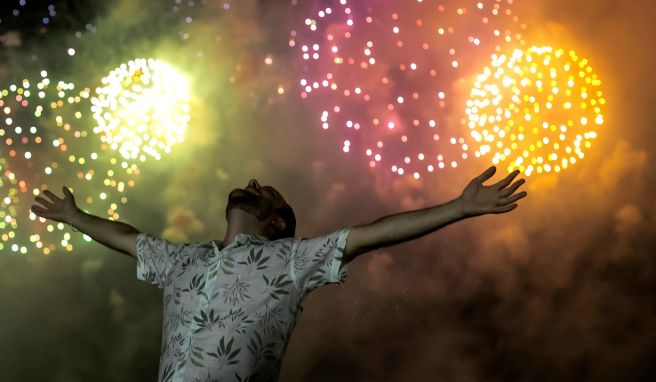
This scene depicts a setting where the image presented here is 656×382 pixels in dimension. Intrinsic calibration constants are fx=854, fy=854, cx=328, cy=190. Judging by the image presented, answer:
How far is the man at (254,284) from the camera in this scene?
240 centimetres

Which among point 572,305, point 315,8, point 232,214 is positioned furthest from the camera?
point 315,8

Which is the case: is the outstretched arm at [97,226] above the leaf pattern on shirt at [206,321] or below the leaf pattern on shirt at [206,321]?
above

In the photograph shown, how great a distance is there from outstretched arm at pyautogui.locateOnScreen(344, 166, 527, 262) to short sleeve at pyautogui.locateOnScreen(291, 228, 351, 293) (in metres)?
0.07

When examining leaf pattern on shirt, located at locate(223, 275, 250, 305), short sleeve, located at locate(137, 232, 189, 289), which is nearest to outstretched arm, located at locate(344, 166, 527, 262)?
leaf pattern on shirt, located at locate(223, 275, 250, 305)

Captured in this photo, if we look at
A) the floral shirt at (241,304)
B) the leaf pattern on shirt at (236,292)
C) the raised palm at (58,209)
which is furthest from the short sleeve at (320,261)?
the raised palm at (58,209)

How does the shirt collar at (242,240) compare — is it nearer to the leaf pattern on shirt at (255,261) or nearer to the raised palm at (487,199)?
the leaf pattern on shirt at (255,261)

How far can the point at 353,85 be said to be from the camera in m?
5.35

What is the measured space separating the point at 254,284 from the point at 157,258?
1.44 ft

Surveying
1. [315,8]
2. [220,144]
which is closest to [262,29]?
[315,8]

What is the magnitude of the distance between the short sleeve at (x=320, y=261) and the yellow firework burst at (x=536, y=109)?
9.24ft

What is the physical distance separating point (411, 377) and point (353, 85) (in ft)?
5.99

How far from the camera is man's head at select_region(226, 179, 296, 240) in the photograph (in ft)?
9.23

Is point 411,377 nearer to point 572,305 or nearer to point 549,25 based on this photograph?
point 572,305

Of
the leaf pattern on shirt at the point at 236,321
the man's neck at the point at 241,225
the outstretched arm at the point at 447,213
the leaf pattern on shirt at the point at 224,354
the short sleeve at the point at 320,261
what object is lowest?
the leaf pattern on shirt at the point at 224,354
